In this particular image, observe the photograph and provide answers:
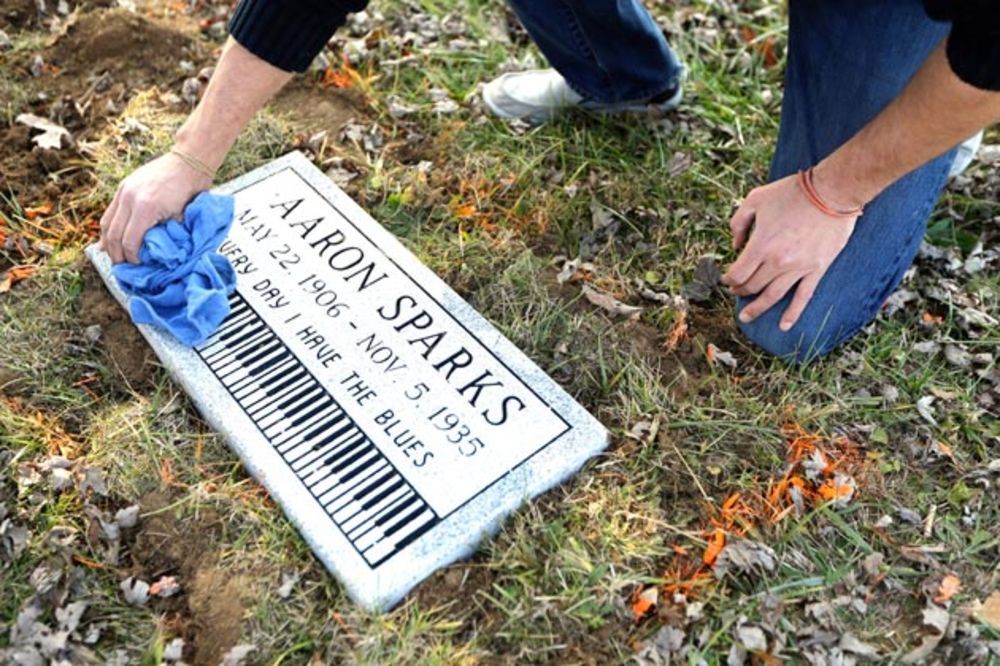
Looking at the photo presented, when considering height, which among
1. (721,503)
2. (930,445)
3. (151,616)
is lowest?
(151,616)

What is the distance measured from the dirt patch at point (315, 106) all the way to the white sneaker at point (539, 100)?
1.70ft

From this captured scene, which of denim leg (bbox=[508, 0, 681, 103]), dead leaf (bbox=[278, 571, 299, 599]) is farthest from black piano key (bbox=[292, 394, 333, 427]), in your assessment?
denim leg (bbox=[508, 0, 681, 103])

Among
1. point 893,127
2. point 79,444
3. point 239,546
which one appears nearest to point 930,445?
point 893,127

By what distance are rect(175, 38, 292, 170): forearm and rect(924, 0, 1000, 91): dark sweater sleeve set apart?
148cm

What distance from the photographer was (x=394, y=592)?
1.99 m

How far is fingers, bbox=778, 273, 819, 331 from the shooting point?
2.29 meters

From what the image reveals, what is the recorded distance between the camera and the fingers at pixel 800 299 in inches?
90.2

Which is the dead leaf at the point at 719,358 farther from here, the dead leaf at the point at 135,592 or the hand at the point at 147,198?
the dead leaf at the point at 135,592

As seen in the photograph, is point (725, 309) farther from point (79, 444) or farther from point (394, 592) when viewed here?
point (79, 444)

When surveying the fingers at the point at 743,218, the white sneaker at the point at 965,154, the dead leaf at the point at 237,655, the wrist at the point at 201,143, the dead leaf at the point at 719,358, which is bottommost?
the dead leaf at the point at 237,655

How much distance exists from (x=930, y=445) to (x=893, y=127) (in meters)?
0.93

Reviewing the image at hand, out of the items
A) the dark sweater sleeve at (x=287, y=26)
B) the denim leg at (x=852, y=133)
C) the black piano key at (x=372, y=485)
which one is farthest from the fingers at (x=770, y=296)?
the dark sweater sleeve at (x=287, y=26)

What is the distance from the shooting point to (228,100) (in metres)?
2.20

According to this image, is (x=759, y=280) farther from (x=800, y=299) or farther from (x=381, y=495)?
(x=381, y=495)
